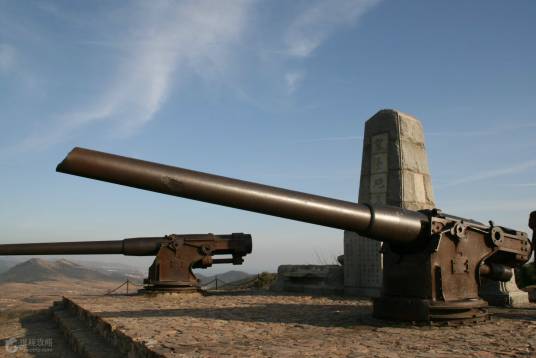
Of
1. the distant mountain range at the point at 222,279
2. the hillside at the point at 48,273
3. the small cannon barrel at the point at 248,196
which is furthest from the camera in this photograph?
the hillside at the point at 48,273

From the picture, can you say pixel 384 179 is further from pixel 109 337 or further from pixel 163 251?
pixel 109 337

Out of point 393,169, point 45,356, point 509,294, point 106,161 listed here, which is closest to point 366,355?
point 106,161

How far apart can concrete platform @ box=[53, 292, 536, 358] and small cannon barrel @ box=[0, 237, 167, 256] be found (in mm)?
4189

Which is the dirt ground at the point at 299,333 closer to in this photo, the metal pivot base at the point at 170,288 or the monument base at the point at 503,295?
the monument base at the point at 503,295

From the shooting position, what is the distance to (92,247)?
1209cm

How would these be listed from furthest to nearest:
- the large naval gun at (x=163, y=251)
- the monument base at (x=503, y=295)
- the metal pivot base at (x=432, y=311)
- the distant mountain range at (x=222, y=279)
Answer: the distant mountain range at (x=222, y=279)
the large naval gun at (x=163, y=251)
the monument base at (x=503, y=295)
the metal pivot base at (x=432, y=311)

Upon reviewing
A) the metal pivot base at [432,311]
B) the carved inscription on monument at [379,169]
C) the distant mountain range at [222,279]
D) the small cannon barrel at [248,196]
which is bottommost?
the distant mountain range at [222,279]

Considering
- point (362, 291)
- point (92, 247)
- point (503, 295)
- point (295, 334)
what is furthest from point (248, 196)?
point (92, 247)

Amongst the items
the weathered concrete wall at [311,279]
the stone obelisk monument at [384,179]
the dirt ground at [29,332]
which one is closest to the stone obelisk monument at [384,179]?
the stone obelisk monument at [384,179]

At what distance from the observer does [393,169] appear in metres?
10.6

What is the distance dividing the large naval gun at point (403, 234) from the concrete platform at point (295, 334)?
322mm

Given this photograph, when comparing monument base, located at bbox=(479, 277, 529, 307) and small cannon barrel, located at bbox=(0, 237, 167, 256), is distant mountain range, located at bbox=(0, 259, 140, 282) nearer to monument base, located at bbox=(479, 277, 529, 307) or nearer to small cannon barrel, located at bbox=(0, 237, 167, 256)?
small cannon barrel, located at bbox=(0, 237, 167, 256)

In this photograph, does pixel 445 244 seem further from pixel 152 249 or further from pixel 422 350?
pixel 152 249

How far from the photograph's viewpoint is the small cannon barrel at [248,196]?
429 cm
